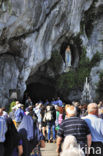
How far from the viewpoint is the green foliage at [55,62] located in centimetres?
2441

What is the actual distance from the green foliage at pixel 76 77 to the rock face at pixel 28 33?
2.79 meters

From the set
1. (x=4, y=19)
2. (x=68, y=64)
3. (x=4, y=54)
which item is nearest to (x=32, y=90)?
(x=68, y=64)

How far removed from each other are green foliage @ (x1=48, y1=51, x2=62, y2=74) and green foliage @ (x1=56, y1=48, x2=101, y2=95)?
81cm

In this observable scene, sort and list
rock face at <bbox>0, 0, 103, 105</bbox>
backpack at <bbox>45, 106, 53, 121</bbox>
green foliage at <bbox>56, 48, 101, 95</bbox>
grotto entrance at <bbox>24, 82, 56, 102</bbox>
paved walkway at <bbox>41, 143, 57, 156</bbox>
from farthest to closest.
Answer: grotto entrance at <bbox>24, 82, 56, 102</bbox> → green foliage at <bbox>56, 48, 101, 95</bbox> → rock face at <bbox>0, 0, 103, 105</bbox> → backpack at <bbox>45, 106, 53, 121</bbox> → paved walkway at <bbox>41, 143, 57, 156</bbox>

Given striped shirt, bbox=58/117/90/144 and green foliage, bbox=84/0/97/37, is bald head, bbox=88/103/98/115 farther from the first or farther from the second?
green foliage, bbox=84/0/97/37

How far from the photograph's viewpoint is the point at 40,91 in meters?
29.0

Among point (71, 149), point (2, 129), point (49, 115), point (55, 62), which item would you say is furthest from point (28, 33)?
point (71, 149)

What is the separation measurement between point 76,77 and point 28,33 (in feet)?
23.6

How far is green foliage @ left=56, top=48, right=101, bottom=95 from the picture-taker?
25.1 meters

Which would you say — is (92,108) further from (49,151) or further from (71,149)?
(49,151)

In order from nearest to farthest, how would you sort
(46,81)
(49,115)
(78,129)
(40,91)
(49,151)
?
1. (78,129)
2. (49,151)
3. (49,115)
4. (46,81)
5. (40,91)

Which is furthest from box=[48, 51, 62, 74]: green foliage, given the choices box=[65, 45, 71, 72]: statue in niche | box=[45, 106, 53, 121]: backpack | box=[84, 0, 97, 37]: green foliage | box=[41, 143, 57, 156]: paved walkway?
box=[41, 143, 57, 156]: paved walkway

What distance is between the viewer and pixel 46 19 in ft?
69.4

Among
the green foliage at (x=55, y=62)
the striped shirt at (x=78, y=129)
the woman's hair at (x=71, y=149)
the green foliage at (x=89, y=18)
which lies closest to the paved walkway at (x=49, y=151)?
the striped shirt at (x=78, y=129)
